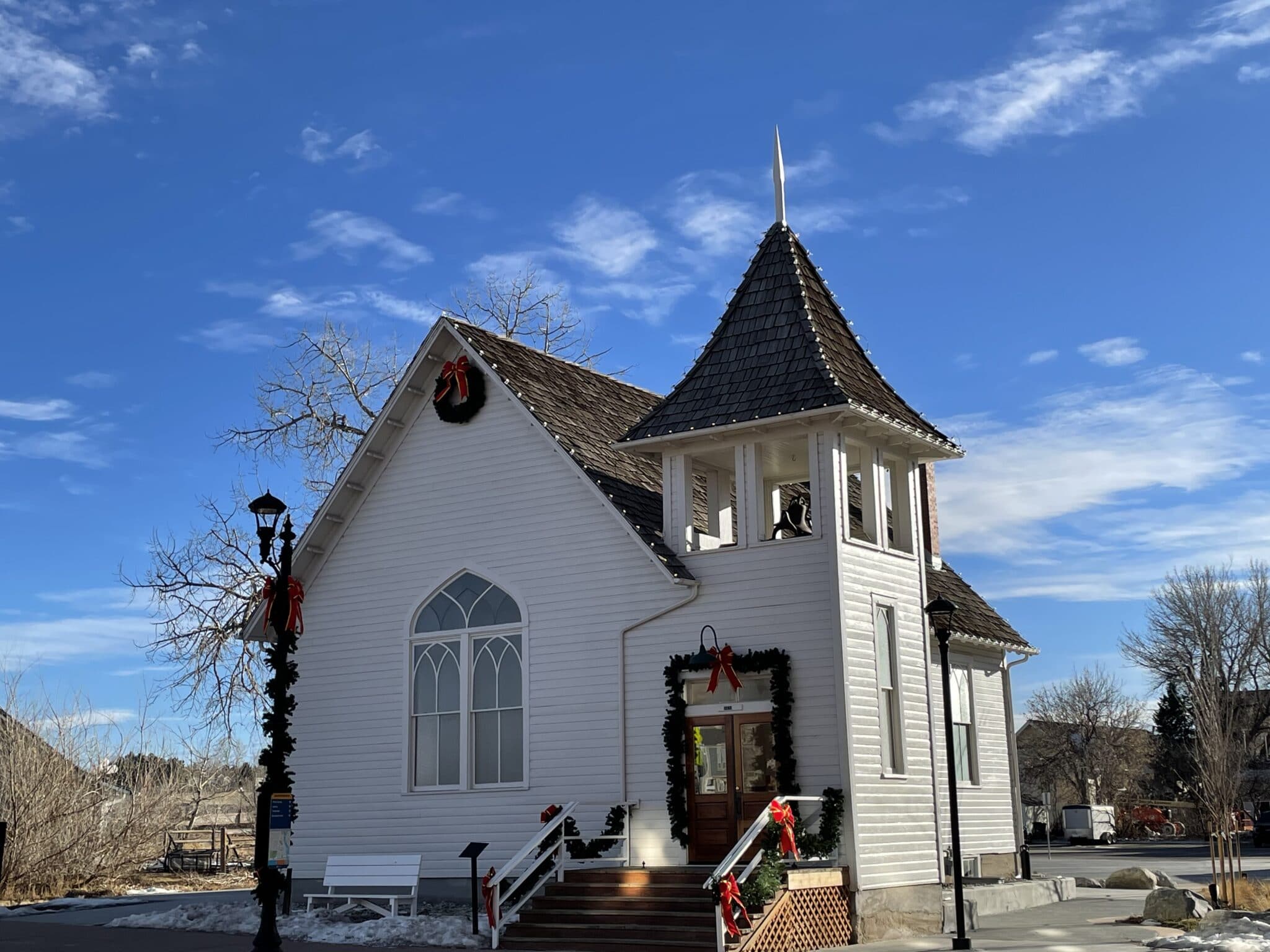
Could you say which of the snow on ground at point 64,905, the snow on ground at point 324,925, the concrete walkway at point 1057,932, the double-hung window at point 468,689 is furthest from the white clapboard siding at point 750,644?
the snow on ground at point 64,905

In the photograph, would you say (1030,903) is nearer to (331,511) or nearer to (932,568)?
(932,568)

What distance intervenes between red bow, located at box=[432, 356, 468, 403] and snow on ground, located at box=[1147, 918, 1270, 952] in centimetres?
1332

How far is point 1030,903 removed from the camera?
23.9 meters

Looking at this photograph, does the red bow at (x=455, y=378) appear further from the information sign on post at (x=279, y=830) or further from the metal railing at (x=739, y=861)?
the information sign on post at (x=279, y=830)

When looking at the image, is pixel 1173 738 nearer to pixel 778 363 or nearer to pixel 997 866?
pixel 997 866

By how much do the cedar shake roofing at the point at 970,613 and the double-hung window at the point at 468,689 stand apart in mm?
8046

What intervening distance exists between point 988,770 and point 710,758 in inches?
323

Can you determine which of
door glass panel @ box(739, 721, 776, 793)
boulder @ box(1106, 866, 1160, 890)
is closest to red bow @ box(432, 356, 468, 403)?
door glass panel @ box(739, 721, 776, 793)

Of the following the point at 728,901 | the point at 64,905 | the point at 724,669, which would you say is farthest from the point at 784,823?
the point at 64,905

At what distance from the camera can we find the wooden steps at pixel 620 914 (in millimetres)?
17250

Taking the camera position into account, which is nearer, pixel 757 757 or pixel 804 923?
pixel 804 923

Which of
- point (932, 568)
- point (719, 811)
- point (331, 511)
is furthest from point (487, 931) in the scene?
point (932, 568)

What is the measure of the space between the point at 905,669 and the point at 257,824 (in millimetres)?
9699

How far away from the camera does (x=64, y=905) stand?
82.2 ft
